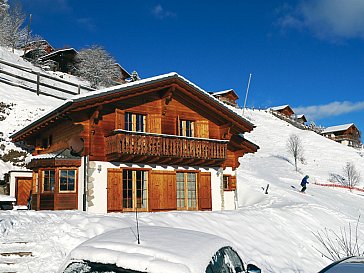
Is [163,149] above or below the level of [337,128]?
below

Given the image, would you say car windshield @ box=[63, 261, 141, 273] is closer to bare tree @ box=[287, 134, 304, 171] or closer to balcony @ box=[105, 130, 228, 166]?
balcony @ box=[105, 130, 228, 166]

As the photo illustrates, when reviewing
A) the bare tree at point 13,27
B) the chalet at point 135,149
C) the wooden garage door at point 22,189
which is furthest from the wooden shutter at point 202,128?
the bare tree at point 13,27

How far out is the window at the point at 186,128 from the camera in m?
20.2

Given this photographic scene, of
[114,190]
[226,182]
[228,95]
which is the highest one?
[228,95]

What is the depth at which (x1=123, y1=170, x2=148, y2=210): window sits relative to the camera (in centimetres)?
1767

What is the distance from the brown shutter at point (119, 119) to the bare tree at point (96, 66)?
3009 centimetres

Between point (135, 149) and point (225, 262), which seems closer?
point (225, 262)

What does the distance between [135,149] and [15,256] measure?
8.27 m

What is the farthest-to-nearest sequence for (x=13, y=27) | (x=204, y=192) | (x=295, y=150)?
(x=13, y=27)
(x=295, y=150)
(x=204, y=192)

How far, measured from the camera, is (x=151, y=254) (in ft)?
14.2

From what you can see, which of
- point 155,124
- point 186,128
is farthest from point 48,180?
point 186,128

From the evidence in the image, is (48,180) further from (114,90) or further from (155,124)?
(155,124)

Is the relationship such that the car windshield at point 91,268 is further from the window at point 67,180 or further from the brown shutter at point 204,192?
the brown shutter at point 204,192

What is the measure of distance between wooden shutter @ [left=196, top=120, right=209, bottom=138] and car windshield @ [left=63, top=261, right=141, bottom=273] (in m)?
16.2
